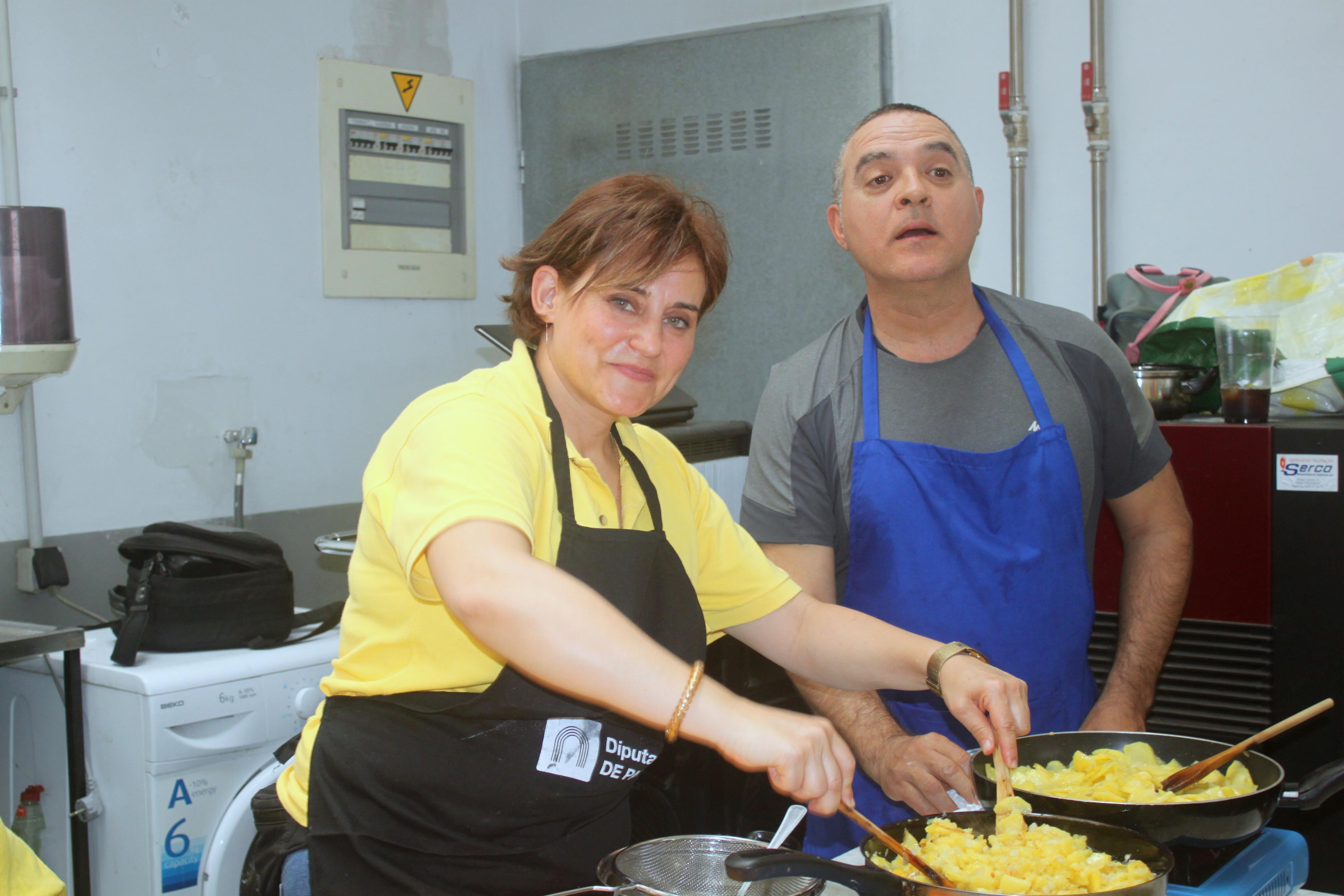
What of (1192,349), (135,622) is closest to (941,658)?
(1192,349)

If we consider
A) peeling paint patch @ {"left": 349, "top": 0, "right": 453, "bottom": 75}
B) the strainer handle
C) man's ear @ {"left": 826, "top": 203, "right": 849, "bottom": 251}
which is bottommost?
the strainer handle

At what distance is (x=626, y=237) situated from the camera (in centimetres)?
138

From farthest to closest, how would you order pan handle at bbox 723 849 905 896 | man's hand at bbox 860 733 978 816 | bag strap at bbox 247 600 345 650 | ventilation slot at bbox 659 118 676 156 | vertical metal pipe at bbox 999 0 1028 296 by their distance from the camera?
1. ventilation slot at bbox 659 118 676 156
2. vertical metal pipe at bbox 999 0 1028 296
3. bag strap at bbox 247 600 345 650
4. man's hand at bbox 860 733 978 816
5. pan handle at bbox 723 849 905 896

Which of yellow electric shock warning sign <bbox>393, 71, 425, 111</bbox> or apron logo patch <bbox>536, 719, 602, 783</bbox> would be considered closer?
apron logo patch <bbox>536, 719, 602, 783</bbox>

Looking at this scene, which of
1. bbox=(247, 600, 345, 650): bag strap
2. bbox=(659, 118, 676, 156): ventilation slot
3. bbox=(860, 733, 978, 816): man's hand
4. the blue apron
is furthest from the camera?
bbox=(659, 118, 676, 156): ventilation slot

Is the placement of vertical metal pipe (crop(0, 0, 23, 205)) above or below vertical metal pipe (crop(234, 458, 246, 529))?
above

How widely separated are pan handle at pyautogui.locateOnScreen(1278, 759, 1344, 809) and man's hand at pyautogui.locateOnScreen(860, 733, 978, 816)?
1.35ft

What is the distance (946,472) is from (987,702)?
1.82ft

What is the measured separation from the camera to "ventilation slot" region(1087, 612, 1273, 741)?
2.12 metres

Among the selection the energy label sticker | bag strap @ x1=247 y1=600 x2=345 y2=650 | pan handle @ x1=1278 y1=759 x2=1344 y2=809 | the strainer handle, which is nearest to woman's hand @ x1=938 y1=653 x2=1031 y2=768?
pan handle @ x1=1278 y1=759 x2=1344 y2=809

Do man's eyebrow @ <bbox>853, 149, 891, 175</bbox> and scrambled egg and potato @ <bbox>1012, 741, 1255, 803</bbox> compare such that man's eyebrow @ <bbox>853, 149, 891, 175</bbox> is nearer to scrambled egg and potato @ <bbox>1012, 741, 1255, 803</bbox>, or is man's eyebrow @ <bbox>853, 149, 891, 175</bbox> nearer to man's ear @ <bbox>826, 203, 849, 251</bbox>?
man's ear @ <bbox>826, 203, 849, 251</bbox>

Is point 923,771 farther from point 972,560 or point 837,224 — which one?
point 837,224

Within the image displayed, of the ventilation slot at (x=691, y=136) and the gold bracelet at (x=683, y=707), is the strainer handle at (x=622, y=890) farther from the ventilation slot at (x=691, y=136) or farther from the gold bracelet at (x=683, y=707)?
the ventilation slot at (x=691, y=136)

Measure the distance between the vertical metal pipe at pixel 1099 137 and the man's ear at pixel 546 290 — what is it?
1735 millimetres
